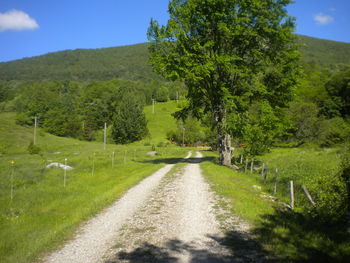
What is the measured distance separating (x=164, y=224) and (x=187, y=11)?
18.9 metres

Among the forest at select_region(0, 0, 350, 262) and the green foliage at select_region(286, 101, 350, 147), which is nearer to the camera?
the forest at select_region(0, 0, 350, 262)

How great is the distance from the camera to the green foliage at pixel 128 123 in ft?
266

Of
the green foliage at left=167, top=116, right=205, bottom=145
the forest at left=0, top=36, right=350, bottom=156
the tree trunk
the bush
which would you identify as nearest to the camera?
the forest at left=0, top=36, right=350, bottom=156

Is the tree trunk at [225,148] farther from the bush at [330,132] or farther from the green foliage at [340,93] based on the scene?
the green foliage at [340,93]

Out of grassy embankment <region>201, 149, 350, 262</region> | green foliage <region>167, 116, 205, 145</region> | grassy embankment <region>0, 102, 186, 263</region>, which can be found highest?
green foliage <region>167, 116, 205, 145</region>

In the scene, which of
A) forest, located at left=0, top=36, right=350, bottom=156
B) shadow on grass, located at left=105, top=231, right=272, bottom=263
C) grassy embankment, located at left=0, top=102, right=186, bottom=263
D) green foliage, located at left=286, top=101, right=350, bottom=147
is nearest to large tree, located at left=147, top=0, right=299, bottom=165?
forest, located at left=0, top=36, right=350, bottom=156

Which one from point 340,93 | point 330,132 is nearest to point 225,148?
point 330,132

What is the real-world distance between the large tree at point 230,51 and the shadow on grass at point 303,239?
14.0 m

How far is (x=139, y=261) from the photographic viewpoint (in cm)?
689

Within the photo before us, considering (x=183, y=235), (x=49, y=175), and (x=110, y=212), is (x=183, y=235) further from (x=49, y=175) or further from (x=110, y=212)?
(x=49, y=175)

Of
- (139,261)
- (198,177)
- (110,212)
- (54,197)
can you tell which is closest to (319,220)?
(139,261)

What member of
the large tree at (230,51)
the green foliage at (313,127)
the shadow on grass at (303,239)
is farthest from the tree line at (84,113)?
the shadow on grass at (303,239)

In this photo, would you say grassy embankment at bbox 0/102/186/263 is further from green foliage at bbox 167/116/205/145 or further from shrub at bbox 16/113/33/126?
shrub at bbox 16/113/33/126

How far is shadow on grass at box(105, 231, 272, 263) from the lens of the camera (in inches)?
270
